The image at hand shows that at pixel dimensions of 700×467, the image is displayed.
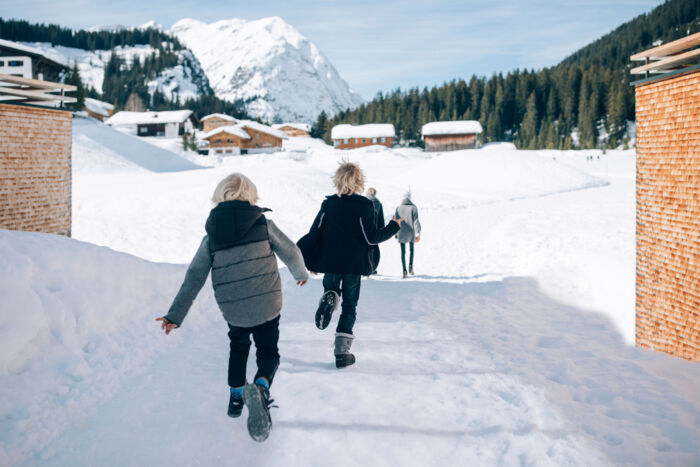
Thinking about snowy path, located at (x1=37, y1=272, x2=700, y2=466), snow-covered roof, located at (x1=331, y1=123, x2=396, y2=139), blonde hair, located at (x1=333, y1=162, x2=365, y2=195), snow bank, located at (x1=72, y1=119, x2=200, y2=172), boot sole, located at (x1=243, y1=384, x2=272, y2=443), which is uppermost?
snow-covered roof, located at (x1=331, y1=123, x2=396, y2=139)

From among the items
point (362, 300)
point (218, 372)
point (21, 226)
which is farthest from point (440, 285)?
point (21, 226)

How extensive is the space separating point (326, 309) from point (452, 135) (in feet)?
242

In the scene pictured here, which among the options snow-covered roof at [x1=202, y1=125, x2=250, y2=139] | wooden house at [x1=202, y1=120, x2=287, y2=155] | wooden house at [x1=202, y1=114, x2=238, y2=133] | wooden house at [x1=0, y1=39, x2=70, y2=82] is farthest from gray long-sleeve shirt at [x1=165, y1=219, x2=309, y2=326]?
wooden house at [x1=202, y1=114, x2=238, y2=133]

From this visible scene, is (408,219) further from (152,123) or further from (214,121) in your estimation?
(214,121)

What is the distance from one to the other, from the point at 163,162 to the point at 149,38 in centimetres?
18007

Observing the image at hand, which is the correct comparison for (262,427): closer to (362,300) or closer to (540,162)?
(362,300)

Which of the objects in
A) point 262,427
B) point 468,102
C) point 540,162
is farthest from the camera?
point 468,102

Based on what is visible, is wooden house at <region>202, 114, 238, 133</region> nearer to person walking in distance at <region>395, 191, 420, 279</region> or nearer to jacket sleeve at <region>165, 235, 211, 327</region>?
person walking in distance at <region>395, 191, 420, 279</region>

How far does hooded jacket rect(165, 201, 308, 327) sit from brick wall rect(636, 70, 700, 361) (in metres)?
4.96

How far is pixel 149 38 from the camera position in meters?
188

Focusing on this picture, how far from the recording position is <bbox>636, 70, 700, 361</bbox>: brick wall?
520 centimetres

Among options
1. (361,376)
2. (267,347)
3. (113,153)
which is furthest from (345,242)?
(113,153)

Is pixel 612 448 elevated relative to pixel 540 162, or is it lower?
lower

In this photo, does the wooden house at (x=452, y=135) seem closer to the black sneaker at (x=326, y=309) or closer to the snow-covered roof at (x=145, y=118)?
the snow-covered roof at (x=145, y=118)
